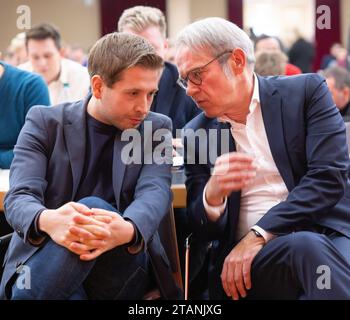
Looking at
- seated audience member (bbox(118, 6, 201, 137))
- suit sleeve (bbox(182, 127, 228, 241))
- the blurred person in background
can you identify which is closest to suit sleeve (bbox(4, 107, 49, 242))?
suit sleeve (bbox(182, 127, 228, 241))

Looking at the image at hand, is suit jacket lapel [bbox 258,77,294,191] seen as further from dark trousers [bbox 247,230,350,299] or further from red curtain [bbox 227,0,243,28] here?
red curtain [bbox 227,0,243,28]

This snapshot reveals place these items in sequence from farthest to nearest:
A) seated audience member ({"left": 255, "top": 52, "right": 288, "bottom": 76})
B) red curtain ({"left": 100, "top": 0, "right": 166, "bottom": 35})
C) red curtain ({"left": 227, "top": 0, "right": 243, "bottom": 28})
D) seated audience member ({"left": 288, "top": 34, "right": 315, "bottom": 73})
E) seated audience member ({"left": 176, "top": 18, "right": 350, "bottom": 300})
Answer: red curtain ({"left": 227, "top": 0, "right": 243, "bottom": 28}) < red curtain ({"left": 100, "top": 0, "right": 166, "bottom": 35}) < seated audience member ({"left": 288, "top": 34, "right": 315, "bottom": 73}) < seated audience member ({"left": 255, "top": 52, "right": 288, "bottom": 76}) < seated audience member ({"left": 176, "top": 18, "right": 350, "bottom": 300})

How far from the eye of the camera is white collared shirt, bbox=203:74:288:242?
2.02 m

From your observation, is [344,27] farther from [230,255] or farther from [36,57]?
[230,255]

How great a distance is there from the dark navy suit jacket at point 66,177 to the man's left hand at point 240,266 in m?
0.17

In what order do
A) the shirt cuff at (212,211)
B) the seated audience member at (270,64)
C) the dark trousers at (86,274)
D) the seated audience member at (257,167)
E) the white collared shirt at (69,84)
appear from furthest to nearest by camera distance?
the white collared shirt at (69,84), the seated audience member at (270,64), the shirt cuff at (212,211), the seated audience member at (257,167), the dark trousers at (86,274)

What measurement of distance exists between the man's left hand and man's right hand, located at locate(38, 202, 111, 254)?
39 centimetres

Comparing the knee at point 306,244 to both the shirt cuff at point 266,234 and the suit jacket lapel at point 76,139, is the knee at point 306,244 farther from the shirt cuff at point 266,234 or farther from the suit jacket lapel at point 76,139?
the suit jacket lapel at point 76,139

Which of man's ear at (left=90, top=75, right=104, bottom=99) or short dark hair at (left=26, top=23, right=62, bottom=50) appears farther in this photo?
short dark hair at (left=26, top=23, right=62, bottom=50)

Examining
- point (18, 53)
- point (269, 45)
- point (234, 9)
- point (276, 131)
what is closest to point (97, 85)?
point (276, 131)

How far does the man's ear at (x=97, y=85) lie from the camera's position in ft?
6.43

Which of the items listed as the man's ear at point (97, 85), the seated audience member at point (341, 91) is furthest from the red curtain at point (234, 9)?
the man's ear at point (97, 85)

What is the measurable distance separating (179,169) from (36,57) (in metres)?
2.24

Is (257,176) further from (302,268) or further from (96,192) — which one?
(96,192)
